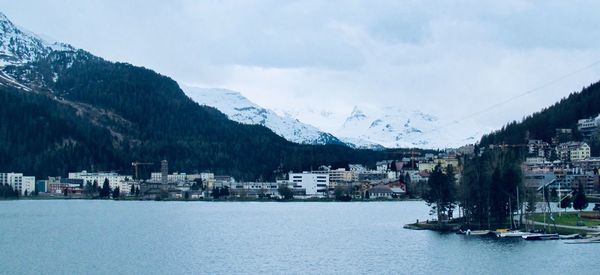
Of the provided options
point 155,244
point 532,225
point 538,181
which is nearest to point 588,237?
point 532,225

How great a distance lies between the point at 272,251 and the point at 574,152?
428 ft

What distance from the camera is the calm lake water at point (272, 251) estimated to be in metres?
53.9

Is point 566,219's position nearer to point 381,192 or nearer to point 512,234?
point 512,234

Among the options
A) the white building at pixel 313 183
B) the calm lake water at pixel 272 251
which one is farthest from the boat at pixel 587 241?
the white building at pixel 313 183

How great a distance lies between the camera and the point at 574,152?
597 feet

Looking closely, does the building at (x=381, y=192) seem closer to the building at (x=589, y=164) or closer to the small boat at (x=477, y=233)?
the building at (x=589, y=164)

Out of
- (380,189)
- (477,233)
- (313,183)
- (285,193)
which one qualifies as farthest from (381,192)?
(477,233)

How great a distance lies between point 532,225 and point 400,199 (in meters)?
103

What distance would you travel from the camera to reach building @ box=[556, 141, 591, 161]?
180350 millimetres

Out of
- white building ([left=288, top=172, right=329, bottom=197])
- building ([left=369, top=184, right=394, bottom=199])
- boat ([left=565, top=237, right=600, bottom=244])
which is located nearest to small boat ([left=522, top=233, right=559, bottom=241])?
boat ([left=565, top=237, right=600, bottom=244])

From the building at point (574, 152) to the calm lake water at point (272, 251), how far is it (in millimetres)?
99376

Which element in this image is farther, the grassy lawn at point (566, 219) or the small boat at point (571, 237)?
the grassy lawn at point (566, 219)

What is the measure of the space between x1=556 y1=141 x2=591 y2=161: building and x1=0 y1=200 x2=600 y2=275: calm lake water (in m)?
99.4

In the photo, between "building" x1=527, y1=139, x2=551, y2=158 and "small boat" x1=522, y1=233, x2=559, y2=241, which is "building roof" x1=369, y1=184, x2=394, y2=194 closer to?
"building" x1=527, y1=139, x2=551, y2=158
